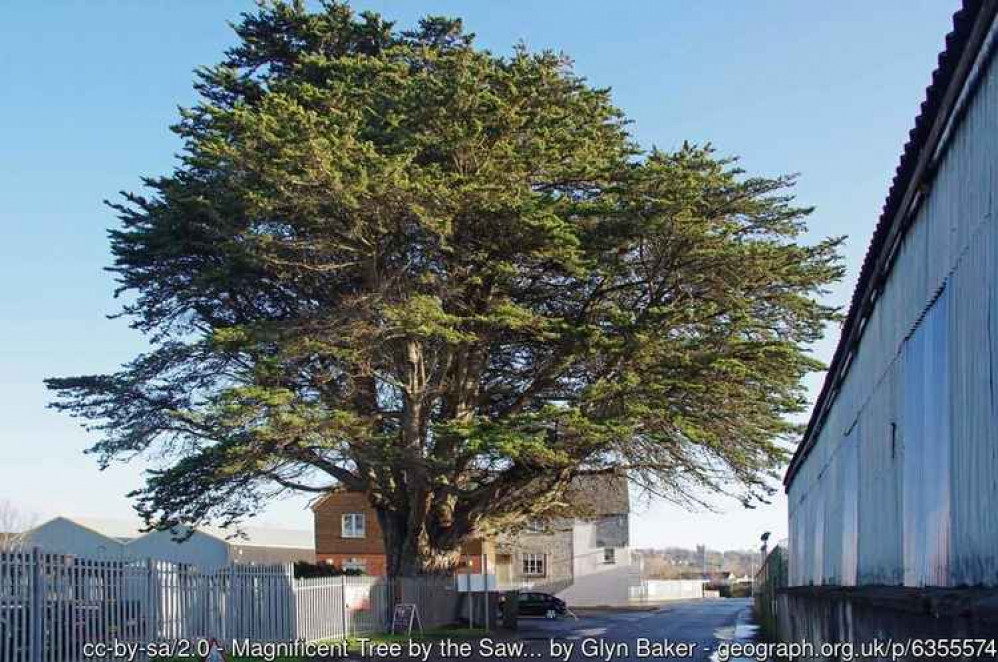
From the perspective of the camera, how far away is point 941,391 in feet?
28.2

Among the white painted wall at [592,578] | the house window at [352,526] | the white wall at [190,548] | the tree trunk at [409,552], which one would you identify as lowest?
the white painted wall at [592,578]

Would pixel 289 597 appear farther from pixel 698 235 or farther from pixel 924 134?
pixel 924 134

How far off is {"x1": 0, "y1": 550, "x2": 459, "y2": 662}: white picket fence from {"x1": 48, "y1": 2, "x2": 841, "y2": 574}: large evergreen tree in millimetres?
3640

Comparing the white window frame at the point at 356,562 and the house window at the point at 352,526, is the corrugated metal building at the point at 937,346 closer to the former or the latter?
the white window frame at the point at 356,562

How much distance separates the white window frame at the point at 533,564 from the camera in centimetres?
8056

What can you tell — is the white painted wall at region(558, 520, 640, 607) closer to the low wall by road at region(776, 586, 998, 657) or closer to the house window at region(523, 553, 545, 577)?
the house window at region(523, 553, 545, 577)

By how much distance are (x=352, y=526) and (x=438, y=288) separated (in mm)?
40253

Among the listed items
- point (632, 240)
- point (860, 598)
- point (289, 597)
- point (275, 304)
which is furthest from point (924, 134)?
point (275, 304)

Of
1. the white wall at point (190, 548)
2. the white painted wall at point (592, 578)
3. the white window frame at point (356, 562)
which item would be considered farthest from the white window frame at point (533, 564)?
the white wall at point (190, 548)

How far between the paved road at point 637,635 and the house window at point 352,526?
1748 cm

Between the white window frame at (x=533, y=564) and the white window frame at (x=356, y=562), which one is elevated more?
the white window frame at (x=356, y=562)

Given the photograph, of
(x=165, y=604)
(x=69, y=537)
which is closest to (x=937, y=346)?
(x=165, y=604)

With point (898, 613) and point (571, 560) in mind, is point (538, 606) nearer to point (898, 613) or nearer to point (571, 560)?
point (571, 560)

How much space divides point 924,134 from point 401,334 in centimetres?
2445
